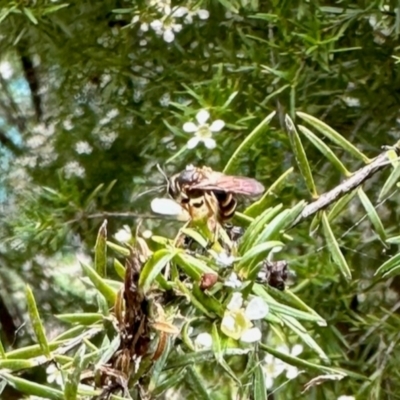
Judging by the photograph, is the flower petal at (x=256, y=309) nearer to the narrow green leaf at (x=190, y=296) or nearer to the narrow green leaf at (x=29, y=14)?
the narrow green leaf at (x=190, y=296)

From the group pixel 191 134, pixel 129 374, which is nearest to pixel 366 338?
pixel 191 134

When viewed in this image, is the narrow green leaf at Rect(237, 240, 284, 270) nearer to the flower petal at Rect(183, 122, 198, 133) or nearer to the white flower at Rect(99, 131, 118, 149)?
the flower petal at Rect(183, 122, 198, 133)

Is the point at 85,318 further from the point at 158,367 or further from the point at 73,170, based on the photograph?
the point at 73,170

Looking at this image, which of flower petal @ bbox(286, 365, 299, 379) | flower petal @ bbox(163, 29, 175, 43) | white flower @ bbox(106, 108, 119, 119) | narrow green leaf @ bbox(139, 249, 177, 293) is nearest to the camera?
narrow green leaf @ bbox(139, 249, 177, 293)

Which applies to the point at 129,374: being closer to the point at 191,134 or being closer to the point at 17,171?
the point at 191,134

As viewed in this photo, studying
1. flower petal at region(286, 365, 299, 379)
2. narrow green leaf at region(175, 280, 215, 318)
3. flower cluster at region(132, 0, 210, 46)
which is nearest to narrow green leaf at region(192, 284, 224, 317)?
narrow green leaf at region(175, 280, 215, 318)

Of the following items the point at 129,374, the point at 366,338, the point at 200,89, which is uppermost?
the point at 129,374
